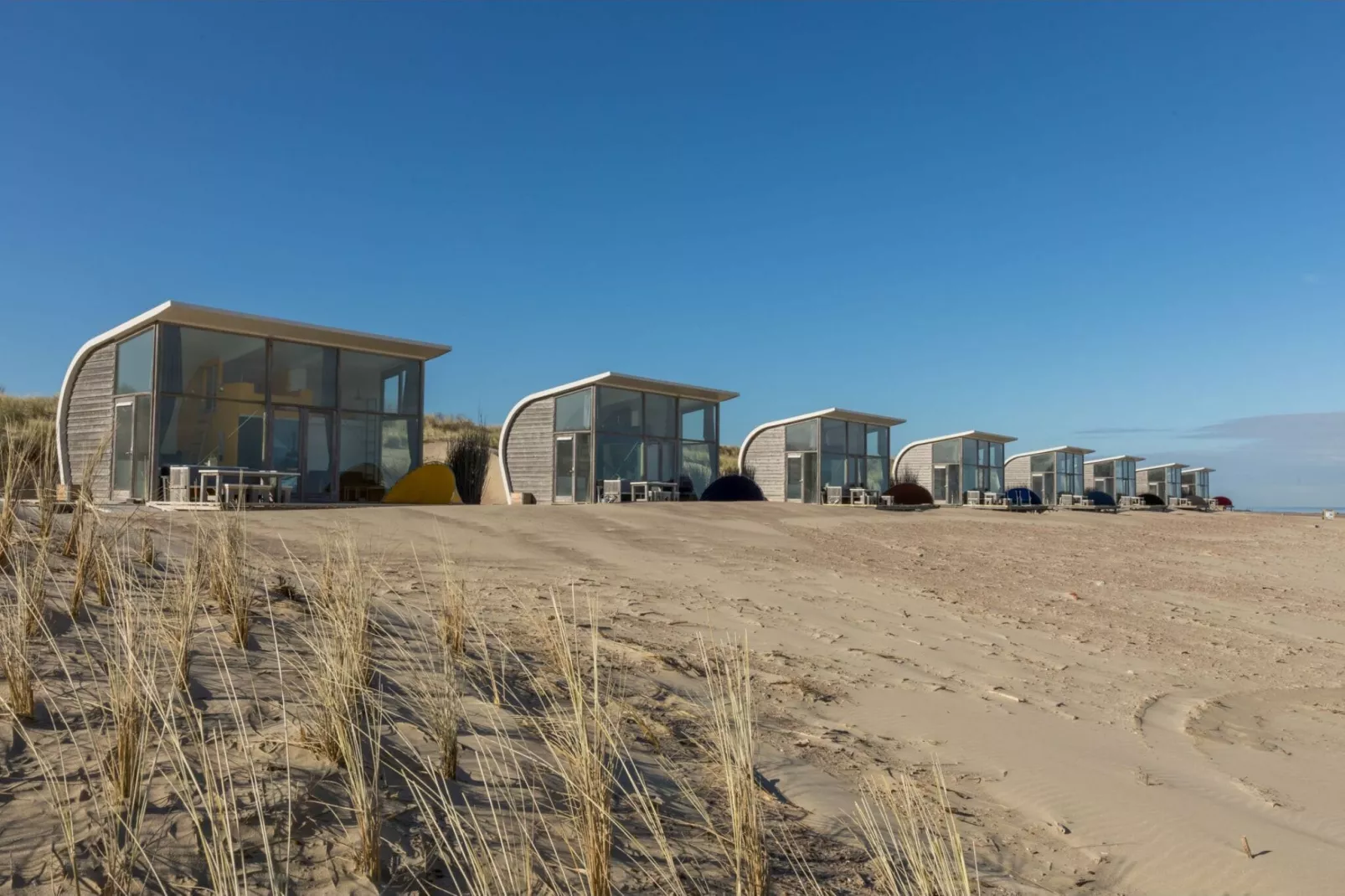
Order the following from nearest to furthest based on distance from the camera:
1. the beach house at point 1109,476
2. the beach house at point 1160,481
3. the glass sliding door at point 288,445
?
the glass sliding door at point 288,445 → the beach house at point 1109,476 → the beach house at point 1160,481

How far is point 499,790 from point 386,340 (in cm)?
1752

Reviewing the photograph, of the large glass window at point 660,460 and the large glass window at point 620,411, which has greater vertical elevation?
the large glass window at point 620,411

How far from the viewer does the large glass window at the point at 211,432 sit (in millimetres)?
16062

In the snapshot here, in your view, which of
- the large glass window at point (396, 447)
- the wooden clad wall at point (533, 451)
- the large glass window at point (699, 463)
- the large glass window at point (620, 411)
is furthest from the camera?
the large glass window at point (699, 463)

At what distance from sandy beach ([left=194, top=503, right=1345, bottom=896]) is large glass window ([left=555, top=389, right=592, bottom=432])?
10614mm

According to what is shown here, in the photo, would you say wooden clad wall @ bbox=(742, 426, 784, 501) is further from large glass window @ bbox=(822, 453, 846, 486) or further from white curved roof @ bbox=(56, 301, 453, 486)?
white curved roof @ bbox=(56, 301, 453, 486)

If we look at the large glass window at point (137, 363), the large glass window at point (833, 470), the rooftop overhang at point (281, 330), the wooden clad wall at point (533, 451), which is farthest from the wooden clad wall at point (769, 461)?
the large glass window at point (137, 363)

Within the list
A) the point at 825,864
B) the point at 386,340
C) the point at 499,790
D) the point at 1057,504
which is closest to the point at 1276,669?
the point at 825,864

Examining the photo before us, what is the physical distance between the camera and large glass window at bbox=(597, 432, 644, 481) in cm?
2252

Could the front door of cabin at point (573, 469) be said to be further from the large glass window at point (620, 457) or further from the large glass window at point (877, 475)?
the large glass window at point (877, 475)

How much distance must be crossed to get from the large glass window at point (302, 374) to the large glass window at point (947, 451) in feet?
81.1

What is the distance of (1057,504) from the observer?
130 feet

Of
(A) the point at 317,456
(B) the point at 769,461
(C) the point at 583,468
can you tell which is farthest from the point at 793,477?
(A) the point at 317,456

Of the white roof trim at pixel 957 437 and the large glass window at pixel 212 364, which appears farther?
the white roof trim at pixel 957 437
